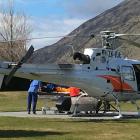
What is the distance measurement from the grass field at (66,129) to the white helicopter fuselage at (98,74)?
6.40 feet

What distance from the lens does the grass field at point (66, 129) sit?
18.2 metres

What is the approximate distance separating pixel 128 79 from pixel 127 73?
29 centimetres

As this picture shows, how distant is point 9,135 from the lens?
18.3 meters

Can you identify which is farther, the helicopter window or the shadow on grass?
the helicopter window

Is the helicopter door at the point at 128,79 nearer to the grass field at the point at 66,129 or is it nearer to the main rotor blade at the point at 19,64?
the grass field at the point at 66,129

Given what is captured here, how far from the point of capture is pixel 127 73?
27328mm

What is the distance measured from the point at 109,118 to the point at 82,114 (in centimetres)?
209

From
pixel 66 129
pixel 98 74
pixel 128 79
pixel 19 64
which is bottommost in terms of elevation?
pixel 66 129

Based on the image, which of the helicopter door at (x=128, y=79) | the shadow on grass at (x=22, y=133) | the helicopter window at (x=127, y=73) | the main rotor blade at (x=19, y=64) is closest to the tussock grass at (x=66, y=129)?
the shadow on grass at (x=22, y=133)

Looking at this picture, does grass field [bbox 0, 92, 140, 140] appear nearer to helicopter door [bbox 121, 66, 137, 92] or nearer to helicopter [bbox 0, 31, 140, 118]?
helicopter [bbox 0, 31, 140, 118]

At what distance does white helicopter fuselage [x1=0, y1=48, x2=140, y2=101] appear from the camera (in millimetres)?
24844

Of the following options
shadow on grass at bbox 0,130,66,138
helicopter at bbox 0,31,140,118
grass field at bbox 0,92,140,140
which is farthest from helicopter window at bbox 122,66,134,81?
shadow on grass at bbox 0,130,66,138

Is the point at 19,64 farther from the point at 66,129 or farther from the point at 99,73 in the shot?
the point at 66,129

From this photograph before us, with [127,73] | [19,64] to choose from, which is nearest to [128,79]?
[127,73]
